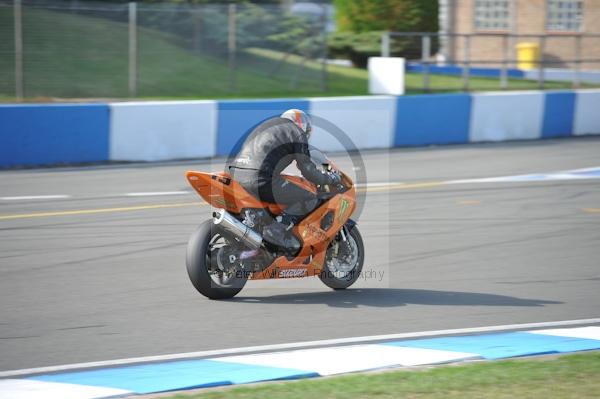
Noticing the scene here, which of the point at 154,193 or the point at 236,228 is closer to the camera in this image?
the point at 236,228

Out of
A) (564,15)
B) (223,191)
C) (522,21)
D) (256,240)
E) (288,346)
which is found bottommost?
(288,346)

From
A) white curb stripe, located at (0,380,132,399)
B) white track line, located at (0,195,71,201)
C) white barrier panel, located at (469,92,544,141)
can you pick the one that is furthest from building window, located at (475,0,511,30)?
white curb stripe, located at (0,380,132,399)

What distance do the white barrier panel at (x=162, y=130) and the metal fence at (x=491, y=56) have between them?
7.18 m

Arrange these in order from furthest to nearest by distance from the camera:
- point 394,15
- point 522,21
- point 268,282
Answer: point 522,21, point 394,15, point 268,282

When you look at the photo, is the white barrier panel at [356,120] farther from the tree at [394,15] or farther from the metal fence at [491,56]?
the tree at [394,15]

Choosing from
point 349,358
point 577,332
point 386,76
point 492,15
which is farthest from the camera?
point 492,15

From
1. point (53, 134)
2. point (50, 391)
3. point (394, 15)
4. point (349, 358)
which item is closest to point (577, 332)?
point (349, 358)

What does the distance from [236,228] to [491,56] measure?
25.9 m

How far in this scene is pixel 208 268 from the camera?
7.36 metres

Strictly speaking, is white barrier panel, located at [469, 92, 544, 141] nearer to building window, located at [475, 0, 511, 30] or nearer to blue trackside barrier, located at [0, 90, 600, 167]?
blue trackside barrier, located at [0, 90, 600, 167]

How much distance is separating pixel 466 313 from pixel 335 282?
1168mm

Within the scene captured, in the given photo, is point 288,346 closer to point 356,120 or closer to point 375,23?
point 356,120

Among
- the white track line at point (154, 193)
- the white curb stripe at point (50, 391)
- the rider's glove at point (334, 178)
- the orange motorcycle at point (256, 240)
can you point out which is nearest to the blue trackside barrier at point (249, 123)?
the white track line at point (154, 193)

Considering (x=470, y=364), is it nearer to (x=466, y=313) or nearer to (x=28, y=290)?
(x=466, y=313)
